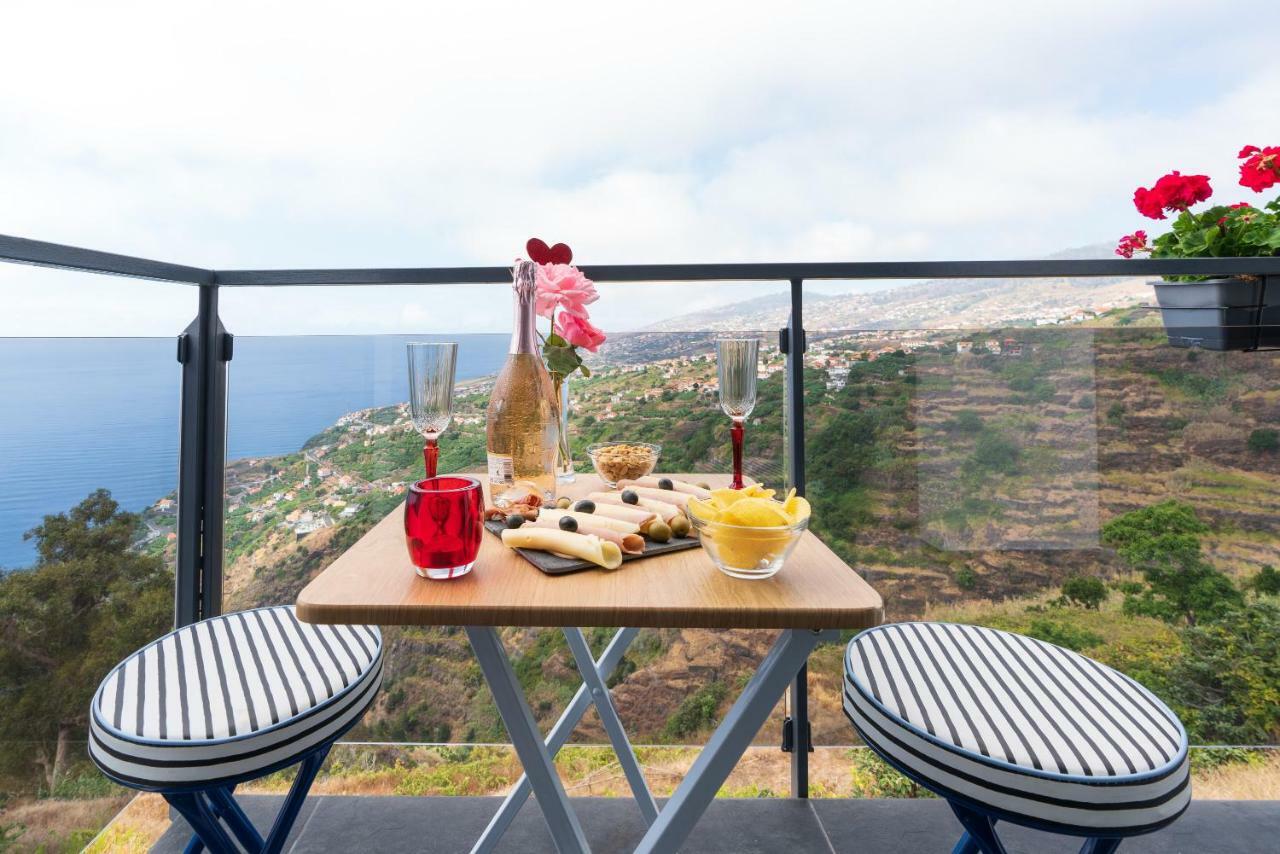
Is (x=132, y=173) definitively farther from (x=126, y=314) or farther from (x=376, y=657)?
(x=376, y=657)

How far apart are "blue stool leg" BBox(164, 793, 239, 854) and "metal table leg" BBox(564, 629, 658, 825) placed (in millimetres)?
658

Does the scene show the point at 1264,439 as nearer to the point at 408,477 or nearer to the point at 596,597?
the point at 596,597

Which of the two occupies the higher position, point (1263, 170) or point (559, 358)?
point (1263, 170)

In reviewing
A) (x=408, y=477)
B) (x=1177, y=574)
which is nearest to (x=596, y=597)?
(x=408, y=477)

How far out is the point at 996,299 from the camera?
Answer: 170 cm

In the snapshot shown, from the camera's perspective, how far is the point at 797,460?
1.66m

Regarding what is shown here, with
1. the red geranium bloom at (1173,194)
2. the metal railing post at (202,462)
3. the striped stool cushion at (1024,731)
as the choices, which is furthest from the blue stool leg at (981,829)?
the red geranium bloom at (1173,194)

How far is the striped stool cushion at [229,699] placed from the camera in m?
0.88

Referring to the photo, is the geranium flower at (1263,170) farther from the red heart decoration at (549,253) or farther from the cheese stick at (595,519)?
the cheese stick at (595,519)

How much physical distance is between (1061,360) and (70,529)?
245 centimetres

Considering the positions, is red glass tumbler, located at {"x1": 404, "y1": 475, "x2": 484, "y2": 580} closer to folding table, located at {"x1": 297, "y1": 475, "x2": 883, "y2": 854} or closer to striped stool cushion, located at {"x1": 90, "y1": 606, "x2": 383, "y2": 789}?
folding table, located at {"x1": 297, "y1": 475, "x2": 883, "y2": 854}

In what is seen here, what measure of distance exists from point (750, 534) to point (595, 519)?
11.0 inches

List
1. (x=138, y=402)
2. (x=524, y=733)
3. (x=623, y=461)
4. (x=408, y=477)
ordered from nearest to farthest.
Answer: (x=524, y=733)
(x=623, y=461)
(x=138, y=402)
(x=408, y=477)

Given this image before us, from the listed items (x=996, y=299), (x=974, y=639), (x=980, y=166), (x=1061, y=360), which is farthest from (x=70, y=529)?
(x=980, y=166)
